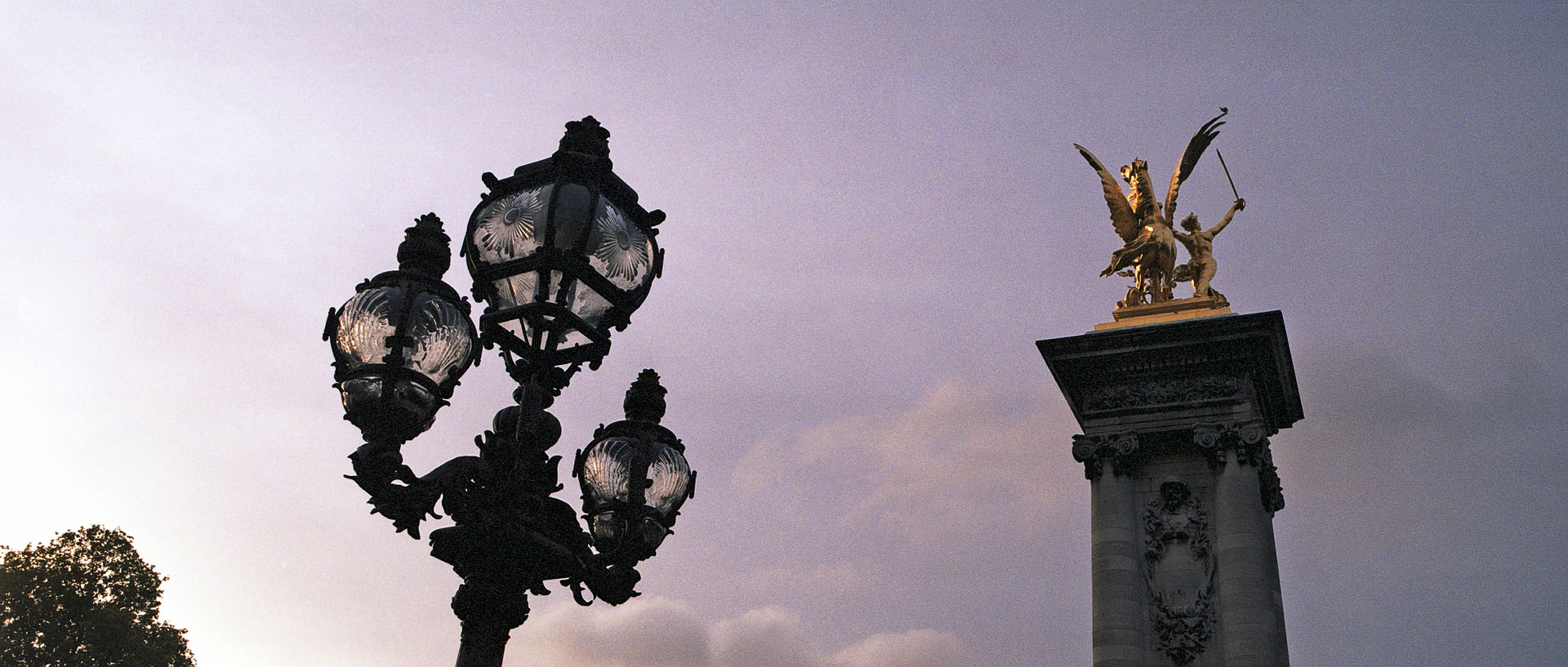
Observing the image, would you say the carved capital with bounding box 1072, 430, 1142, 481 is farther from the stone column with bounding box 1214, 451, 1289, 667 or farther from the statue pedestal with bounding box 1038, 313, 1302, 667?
the stone column with bounding box 1214, 451, 1289, 667

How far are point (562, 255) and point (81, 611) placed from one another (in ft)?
103

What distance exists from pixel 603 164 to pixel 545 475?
67.2 inches

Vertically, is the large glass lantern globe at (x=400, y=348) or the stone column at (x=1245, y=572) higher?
the stone column at (x=1245, y=572)

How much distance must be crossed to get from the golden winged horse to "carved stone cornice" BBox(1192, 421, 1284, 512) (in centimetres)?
307

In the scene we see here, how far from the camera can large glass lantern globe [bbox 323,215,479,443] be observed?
242 inches

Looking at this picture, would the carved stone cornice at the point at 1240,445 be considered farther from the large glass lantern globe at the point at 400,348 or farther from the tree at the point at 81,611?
the tree at the point at 81,611

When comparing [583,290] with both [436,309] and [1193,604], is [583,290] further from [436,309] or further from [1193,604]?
[1193,604]

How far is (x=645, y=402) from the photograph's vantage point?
764cm

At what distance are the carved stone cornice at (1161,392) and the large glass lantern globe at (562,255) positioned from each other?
15.0m

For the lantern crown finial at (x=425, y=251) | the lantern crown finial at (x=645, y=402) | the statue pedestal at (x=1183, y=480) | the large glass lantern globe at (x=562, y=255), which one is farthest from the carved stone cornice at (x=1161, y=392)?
the lantern crown finial at (x=425, y=251)

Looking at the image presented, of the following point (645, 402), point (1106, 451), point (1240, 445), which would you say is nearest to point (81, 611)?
point (1106, 451)

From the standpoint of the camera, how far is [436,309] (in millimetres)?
6406

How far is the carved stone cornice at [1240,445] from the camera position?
19438 millimetres

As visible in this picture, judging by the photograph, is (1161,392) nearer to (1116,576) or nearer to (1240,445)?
(1240,445)
